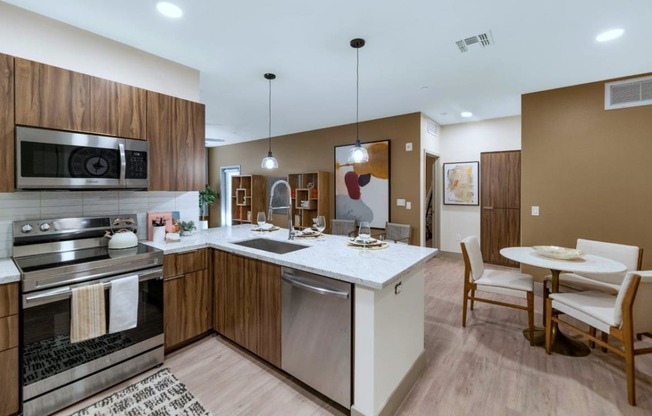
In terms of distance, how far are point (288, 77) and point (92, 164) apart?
2190mm

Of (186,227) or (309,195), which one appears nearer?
(186,227)

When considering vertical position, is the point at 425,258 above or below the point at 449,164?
below

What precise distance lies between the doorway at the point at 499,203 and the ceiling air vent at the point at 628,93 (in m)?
1.65

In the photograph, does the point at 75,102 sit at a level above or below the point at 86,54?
below

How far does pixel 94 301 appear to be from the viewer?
6.24ft

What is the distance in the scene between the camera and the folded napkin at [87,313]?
183 cm

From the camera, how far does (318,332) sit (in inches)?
74.0

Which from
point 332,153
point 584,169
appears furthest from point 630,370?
point 332,153

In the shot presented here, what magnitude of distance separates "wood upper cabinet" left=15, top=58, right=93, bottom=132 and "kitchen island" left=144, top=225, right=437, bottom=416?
3.81 feet

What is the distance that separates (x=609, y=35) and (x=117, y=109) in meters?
4.23

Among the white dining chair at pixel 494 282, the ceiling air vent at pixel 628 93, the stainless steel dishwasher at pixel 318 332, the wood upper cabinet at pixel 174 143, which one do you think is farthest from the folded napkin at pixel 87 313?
the ceiling air vent at pixel 628 93

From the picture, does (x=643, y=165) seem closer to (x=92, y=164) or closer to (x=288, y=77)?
(x=288, y=77)

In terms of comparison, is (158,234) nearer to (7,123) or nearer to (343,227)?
(7,123)

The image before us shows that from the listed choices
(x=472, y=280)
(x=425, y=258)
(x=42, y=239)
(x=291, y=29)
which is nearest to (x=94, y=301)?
(x=42, y=239)
